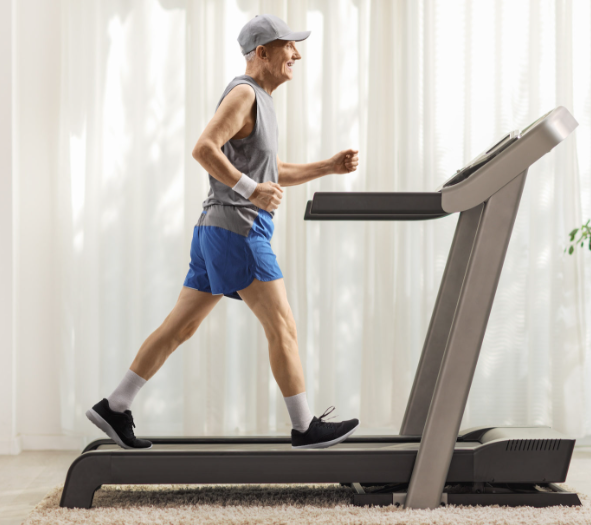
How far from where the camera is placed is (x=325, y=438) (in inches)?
67.2

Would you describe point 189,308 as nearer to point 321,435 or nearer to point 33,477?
point 321,435

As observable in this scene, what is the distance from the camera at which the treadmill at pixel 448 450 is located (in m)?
1.54

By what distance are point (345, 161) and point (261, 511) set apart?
1130 mm

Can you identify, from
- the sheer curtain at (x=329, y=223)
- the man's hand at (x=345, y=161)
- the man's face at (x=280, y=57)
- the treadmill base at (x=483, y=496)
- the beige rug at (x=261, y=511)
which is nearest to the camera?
the beige rug at (x=261, y=511)

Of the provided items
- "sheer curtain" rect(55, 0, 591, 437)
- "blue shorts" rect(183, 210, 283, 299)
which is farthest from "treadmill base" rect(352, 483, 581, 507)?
"sheer curtain" rect(55, 0, 591, 437)

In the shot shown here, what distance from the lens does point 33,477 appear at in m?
2.11

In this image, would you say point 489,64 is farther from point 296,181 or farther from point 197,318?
point 197,318

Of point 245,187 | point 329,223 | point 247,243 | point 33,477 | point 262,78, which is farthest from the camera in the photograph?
point 329,223

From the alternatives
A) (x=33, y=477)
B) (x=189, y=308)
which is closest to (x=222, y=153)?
(x=189, y=308)

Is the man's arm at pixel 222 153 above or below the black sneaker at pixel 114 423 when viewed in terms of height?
above

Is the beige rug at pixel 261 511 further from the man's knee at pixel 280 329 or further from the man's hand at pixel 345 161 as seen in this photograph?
the man's hand at pixel 345 161

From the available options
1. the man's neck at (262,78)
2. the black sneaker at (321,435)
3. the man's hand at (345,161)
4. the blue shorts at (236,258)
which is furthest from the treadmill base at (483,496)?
the man's neck at (262,78)

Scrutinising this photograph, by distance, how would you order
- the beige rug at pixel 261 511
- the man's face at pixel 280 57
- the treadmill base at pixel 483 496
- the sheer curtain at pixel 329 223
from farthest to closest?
the sheer curtain at pixel 329 223, the man's face at pixel 280 57, the treadmill base at pixel 483 496, the beige rug at pixel 261 511

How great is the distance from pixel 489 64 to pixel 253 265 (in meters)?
1.69
